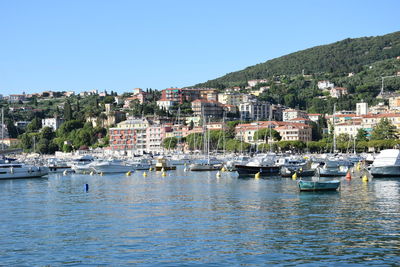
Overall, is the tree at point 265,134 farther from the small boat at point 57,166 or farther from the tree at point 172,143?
the small boat at point 57,166

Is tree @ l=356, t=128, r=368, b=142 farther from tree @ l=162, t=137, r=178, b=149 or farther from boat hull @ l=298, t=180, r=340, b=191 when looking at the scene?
boat hull @ l=298, t=180, r=340, b=191

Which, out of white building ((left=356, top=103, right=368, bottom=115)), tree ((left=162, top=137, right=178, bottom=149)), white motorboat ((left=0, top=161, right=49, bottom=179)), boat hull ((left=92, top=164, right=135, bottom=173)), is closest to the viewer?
white motorboat ((left=0, top=161, right=49, bottom=179))

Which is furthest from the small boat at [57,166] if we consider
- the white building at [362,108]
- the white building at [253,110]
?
the white building at [362,108]

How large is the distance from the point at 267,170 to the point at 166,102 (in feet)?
435

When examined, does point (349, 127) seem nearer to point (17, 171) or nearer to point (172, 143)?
point (172, 143)

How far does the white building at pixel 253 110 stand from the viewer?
188m

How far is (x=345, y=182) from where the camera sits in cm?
5519

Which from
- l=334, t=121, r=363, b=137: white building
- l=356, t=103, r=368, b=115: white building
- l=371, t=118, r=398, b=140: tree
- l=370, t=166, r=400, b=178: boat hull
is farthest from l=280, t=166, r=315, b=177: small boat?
l=356, t=103, r=368, b=115: white building

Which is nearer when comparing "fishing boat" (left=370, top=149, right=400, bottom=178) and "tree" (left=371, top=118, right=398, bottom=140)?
"fishing boat" (left=370, top=149, right=400, bottom=178)

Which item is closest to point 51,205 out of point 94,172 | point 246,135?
point 94,172

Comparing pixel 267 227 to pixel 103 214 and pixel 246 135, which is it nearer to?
pixel 103 214

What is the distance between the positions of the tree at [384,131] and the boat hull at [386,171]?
73221 mm

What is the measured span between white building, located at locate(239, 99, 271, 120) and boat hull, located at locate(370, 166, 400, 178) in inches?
5004

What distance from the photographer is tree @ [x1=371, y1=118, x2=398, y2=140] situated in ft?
430
